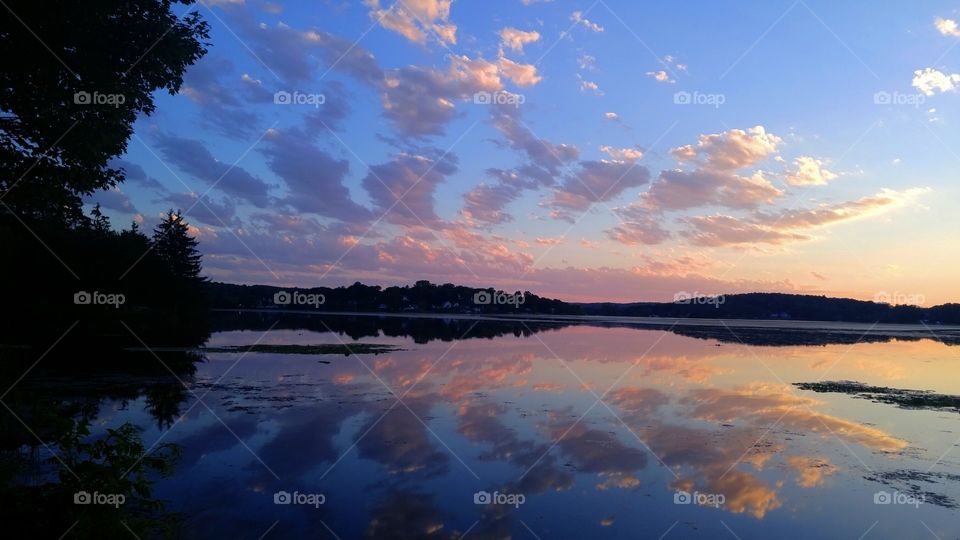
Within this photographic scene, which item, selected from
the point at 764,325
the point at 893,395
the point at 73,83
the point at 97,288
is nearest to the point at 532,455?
the point at 73,83

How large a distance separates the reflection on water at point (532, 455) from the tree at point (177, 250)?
4030cm

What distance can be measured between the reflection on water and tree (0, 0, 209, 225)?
664 centimetres

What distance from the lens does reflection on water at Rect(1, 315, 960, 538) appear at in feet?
37.0

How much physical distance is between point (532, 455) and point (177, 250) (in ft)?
218

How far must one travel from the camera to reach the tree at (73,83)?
10211 mm

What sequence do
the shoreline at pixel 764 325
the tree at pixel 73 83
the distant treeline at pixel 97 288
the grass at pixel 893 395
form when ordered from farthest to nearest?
the shoreline at pixel 764 325 < the distant treeline at pixel 97 288 < the grass at pixel 893 395 < the tree at pixel 73 83

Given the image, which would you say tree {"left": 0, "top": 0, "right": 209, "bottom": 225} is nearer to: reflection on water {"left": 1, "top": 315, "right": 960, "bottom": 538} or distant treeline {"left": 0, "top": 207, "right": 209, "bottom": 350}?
reflection on water {"left": 1, "top": 315, "right": 960, "bottom": 538}

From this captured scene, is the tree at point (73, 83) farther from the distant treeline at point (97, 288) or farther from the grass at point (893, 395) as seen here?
the grass at point (893, 395)

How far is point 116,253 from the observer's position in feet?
184

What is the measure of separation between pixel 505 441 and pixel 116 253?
54.0 m

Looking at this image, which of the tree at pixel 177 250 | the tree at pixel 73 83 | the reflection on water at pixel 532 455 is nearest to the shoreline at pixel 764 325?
the tree at pixel 177 250

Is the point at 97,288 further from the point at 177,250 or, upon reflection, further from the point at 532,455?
the point at 532,455

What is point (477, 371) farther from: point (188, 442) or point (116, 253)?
point (116, 253)

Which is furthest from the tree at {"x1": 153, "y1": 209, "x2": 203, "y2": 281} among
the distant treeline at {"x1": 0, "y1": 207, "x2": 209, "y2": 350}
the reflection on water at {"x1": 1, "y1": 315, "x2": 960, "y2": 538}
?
the reflection on water at {"x1": 1, "y1": 315, "x2": 960, "y2": 538}
